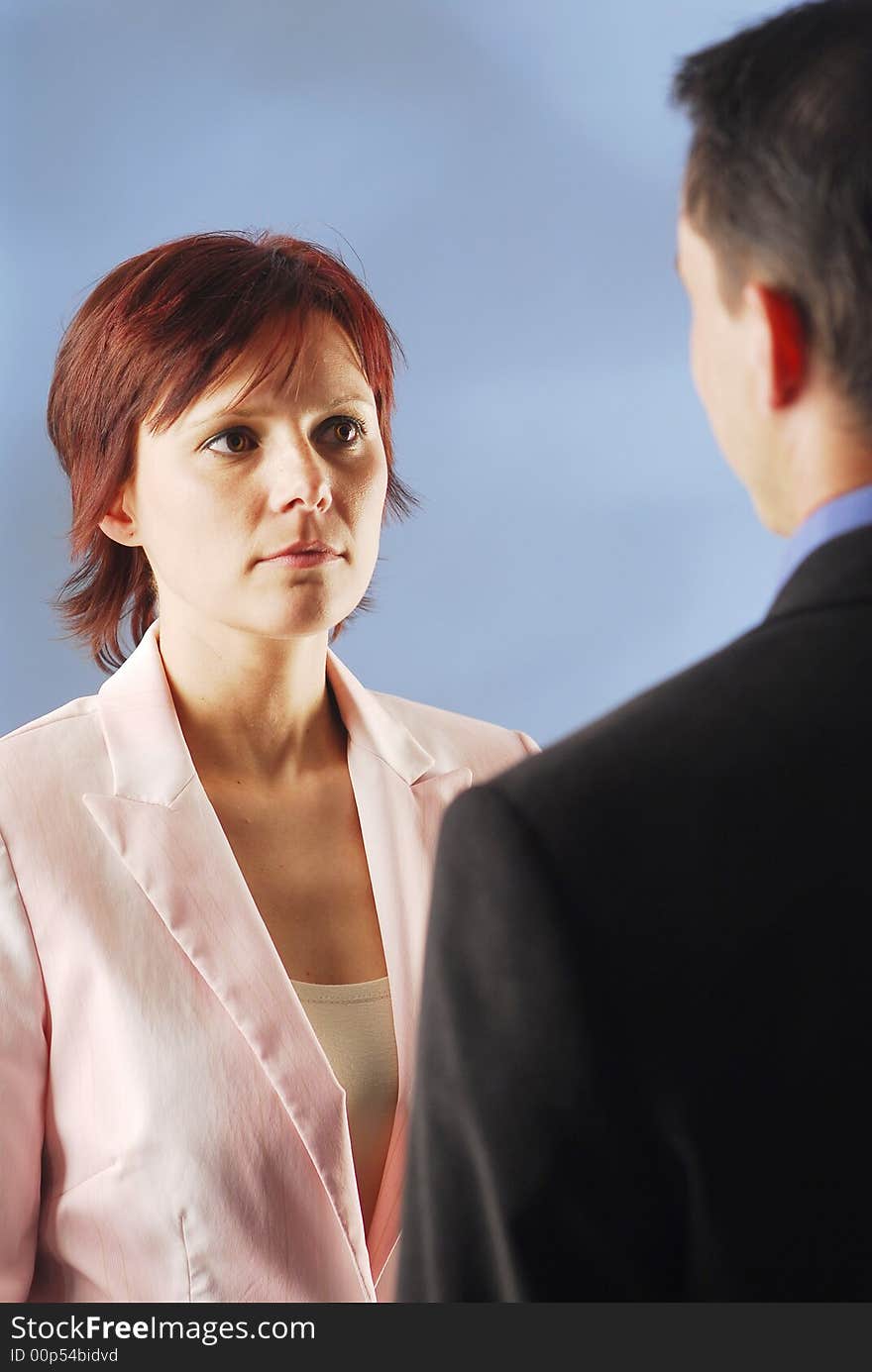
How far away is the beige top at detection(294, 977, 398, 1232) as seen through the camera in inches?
57.4

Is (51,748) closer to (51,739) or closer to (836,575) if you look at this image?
(51,739)

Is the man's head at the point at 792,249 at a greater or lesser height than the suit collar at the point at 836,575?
greater

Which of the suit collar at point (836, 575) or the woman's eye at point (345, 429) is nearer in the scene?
the suit collar at point (836, 575)

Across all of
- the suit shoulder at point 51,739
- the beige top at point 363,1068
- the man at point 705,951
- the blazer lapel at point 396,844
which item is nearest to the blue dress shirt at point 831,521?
the man at point 705,951

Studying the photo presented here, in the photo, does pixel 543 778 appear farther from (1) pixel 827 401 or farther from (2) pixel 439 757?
(2) pixel 439 757

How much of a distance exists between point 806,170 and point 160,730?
3.32 ft

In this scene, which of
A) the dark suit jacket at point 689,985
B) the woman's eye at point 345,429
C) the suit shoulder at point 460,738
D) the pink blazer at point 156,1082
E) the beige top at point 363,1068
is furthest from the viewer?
the suit shoulder at point 460,738

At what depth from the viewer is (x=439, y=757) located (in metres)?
1.76

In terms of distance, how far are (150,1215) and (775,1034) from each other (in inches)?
33.9

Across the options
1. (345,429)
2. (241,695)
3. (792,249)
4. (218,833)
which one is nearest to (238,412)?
(345,429)

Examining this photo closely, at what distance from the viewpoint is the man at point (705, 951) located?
0.68 metres

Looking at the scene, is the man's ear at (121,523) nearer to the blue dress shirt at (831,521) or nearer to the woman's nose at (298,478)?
the woman's nose at (298,478)

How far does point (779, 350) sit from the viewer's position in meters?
0.76

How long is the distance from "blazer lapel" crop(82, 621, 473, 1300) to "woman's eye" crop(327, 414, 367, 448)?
31 cm
